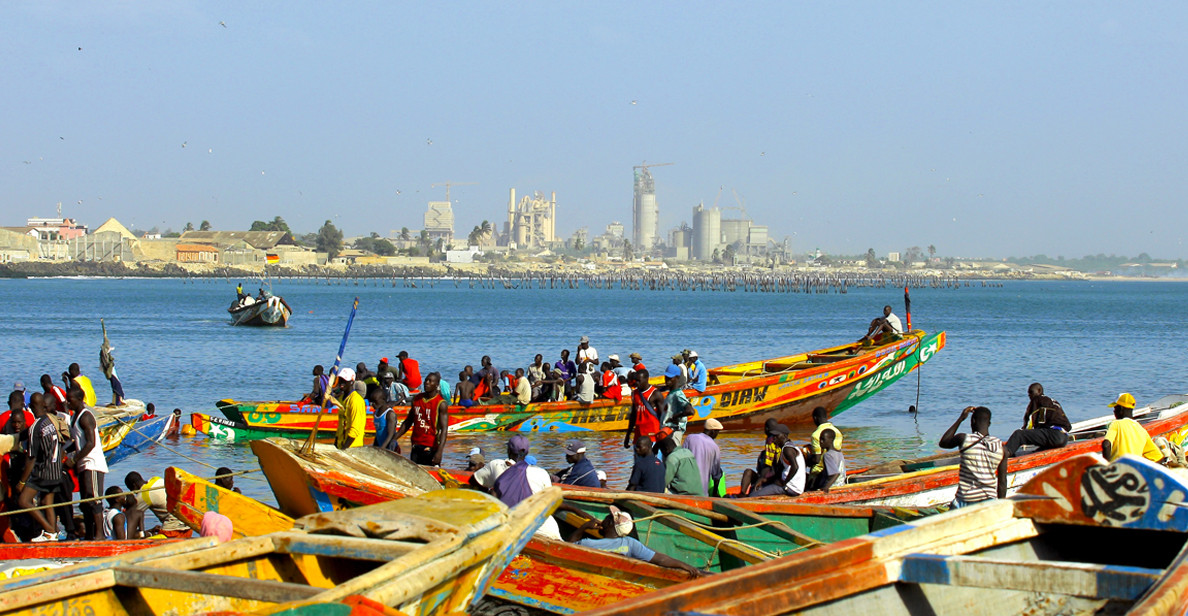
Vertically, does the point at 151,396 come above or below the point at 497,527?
below

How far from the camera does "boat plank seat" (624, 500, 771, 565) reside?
8.46 metres

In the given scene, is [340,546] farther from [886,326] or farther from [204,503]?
[886,326]

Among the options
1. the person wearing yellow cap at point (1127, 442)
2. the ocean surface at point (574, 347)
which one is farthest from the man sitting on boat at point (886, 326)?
the person wearing yellow cap at point (1127, 442)

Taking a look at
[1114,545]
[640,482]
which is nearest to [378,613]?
[1114,545]

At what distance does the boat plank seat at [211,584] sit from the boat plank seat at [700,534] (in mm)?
4035

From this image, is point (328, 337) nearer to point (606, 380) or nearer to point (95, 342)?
point (95, 342)

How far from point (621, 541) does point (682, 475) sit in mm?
2105

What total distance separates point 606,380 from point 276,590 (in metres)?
14.7

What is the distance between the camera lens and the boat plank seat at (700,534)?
8.46m

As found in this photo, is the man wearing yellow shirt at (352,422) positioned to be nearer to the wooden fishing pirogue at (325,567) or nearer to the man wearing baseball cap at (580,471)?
the man wearing baseball cap at (580,471)

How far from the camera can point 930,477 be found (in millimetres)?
11336

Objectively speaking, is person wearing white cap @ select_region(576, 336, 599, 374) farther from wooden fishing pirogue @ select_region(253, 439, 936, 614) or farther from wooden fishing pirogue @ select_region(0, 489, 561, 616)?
wooden fishing pirogue @ select_region(0, 489, 561, 616)

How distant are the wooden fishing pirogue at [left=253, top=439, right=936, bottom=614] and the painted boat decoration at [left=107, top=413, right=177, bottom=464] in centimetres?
718

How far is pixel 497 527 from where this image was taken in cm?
623
